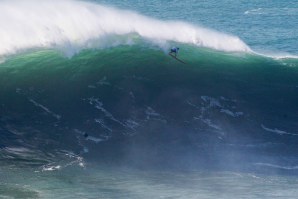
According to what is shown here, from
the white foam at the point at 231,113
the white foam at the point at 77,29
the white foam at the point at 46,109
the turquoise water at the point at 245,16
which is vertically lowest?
the white foam at the point at 46,109

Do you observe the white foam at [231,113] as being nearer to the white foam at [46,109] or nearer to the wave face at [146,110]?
the wave face at [146,110]

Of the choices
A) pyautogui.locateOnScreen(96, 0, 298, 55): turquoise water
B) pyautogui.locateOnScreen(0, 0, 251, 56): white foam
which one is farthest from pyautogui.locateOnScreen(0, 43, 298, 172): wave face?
pyautogui.locateOnScreen(96, 0, 298, 55): turquoise water

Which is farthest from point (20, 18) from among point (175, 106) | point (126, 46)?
point (175, 106)

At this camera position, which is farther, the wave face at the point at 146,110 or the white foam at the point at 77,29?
the white foam at the point at 77,29

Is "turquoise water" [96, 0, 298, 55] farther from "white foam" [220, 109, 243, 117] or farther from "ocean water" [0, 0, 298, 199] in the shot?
"white foam" [220, 109, 243, 117]

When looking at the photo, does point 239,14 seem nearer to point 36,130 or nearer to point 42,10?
point 42,10

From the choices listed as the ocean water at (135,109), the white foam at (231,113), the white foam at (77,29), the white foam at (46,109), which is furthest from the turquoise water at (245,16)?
the white foam at (46,109)
